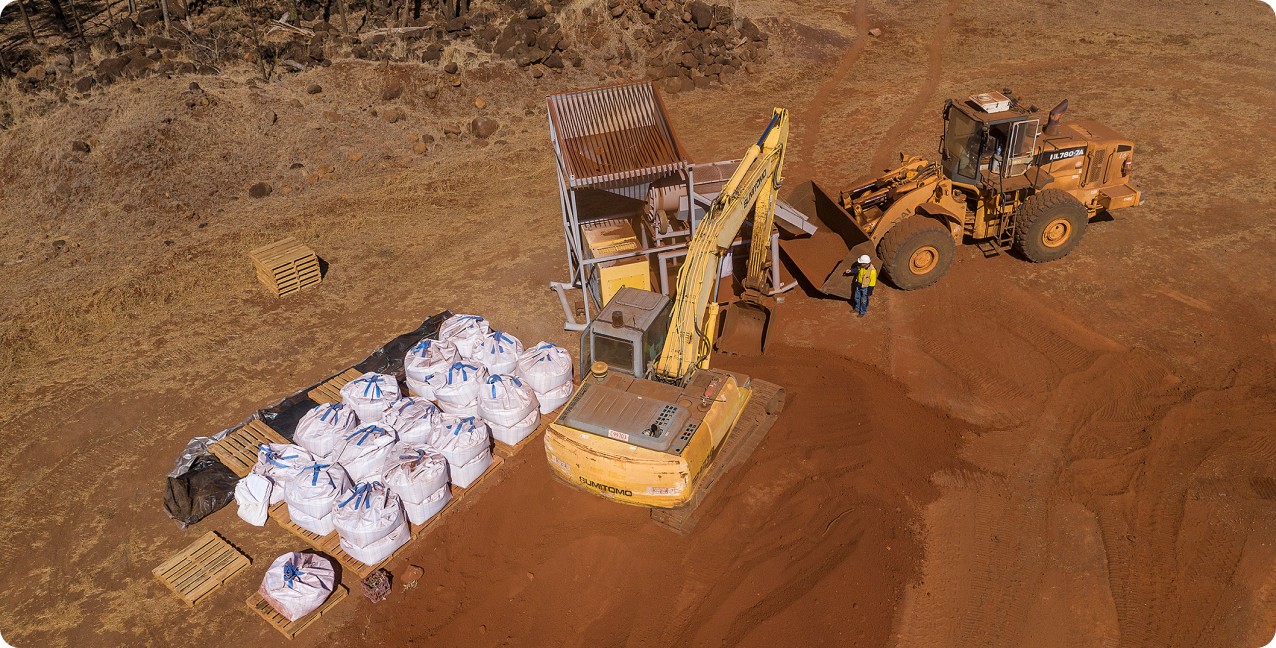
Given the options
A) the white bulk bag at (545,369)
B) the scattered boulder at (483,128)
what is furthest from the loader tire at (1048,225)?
the scattered boulder at (483,128)

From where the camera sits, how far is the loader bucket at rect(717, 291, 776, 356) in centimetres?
1252

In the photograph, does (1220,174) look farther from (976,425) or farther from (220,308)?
(220,308)

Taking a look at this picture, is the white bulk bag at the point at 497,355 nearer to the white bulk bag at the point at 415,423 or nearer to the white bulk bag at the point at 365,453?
the white bulk bag at the point at 415,423

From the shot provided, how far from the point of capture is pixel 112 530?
1040 cm

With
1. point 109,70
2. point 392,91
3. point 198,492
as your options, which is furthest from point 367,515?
point 109,70

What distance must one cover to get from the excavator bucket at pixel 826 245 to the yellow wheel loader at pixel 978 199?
2 centimetres

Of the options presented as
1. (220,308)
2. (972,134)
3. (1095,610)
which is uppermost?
(972,134)

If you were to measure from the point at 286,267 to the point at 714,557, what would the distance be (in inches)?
377

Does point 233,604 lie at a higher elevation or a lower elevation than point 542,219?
lower

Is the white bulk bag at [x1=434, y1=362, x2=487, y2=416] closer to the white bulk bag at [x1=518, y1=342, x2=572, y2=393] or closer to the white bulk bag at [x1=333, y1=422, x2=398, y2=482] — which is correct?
the white bulk bag at [x1=518, y1=342, x2=572, y2=393]

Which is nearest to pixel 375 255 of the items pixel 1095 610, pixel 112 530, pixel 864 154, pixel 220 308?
pixel 220 308

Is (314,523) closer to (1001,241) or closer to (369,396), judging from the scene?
(369,396)

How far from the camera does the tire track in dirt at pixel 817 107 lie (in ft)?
60.5

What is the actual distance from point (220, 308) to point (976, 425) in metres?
12.5
